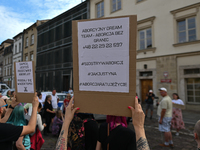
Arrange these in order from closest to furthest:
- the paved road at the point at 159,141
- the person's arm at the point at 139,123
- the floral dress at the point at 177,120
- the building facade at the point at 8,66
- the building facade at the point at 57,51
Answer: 1. the person's arm at the point at 139,123
2. the paved road at the point at 159,141
3. the floral dress at the point at 177,120
4. the building facade at the point at 57,51
5. the building facade at the point at 8,66

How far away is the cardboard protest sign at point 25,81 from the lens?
105 inches

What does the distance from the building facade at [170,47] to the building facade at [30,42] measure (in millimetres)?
20693

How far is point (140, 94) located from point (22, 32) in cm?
2914

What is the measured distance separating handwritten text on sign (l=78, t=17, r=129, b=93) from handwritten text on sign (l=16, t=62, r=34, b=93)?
1.52 m

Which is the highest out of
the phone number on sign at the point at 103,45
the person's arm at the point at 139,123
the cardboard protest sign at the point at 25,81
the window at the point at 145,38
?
the window at the point at 145,38

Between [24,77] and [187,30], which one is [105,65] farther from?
[187,30]

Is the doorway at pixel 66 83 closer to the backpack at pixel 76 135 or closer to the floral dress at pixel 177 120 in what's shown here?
the floral dress at pixel 177 120

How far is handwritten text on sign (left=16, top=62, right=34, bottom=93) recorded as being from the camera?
2691mm

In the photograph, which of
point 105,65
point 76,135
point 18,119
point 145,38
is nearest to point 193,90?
point 145,38

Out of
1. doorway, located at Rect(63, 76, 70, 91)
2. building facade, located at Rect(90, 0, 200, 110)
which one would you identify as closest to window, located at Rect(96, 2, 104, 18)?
building facade, located at Rect(90, 0, 200, 110)

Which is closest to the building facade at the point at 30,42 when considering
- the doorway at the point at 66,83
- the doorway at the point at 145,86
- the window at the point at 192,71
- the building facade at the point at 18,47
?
the building facade at the point at 18,47

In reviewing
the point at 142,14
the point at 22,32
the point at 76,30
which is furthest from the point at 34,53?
the point at 76,30

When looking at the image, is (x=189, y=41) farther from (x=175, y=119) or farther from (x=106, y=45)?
(x=106, y=45)

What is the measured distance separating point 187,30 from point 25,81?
1256 centimetres
